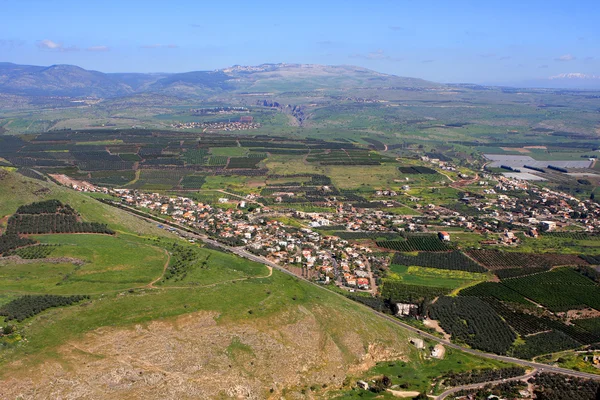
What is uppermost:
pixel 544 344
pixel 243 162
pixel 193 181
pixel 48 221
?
pixel 243 162

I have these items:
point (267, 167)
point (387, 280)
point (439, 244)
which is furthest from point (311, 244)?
point (267, 167)

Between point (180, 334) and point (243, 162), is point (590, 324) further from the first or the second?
point (243, 162)

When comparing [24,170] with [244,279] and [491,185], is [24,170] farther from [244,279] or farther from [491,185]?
[491,185]

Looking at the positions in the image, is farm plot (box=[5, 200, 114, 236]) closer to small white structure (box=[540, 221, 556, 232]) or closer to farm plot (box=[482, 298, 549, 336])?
farm plot (box=[482, 298, 549, 336])

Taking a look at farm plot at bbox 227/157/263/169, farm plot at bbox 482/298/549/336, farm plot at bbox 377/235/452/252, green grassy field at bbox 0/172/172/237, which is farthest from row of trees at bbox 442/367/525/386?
farm plot at bbox 227/157/263/169

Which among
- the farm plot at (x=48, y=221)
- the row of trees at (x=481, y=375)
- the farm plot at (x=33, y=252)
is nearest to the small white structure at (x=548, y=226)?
the row of trees at (x=481, y=375)

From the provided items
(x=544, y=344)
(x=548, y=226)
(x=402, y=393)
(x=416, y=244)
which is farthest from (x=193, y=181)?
(x=402, y=393)

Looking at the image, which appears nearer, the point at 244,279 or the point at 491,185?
the point at 244,279
